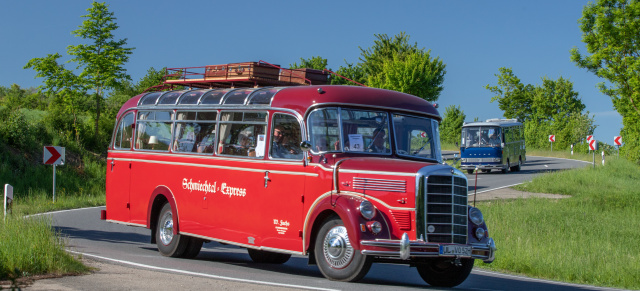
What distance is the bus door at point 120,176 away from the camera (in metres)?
15.4

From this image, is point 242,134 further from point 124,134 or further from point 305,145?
point 124,134

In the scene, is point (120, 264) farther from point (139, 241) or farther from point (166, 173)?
point (139, 241)

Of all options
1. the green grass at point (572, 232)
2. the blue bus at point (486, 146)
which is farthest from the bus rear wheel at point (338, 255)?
the blue bus at point (486, 146)

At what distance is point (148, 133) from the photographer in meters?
14.9

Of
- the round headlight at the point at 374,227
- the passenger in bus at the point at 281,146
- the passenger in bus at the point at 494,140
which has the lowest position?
the round headlight at the point at 374,227

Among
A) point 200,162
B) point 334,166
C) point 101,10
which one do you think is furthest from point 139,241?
point 101,10

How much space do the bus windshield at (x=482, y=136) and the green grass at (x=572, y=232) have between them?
804 centimetres

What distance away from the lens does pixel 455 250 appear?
33.0 feet

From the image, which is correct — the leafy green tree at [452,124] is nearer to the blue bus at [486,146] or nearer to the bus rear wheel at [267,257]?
the blue bus at [486,146]

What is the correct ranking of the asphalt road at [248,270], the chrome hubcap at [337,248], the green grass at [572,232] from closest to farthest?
the chrome hubcap at [337,248] < the asphalt road at [248,270] < the green grass at [572,232]

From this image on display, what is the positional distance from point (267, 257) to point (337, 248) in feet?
12.6

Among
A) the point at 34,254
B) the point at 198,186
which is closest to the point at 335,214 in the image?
the point at 198,186

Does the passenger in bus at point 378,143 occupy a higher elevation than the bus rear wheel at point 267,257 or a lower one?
higher

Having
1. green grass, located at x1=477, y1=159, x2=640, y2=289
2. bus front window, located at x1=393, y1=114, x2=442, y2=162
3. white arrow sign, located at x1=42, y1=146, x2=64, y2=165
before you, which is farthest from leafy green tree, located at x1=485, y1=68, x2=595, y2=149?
bus front window, located at x1=393, y1=114, x2=442, y2=162
